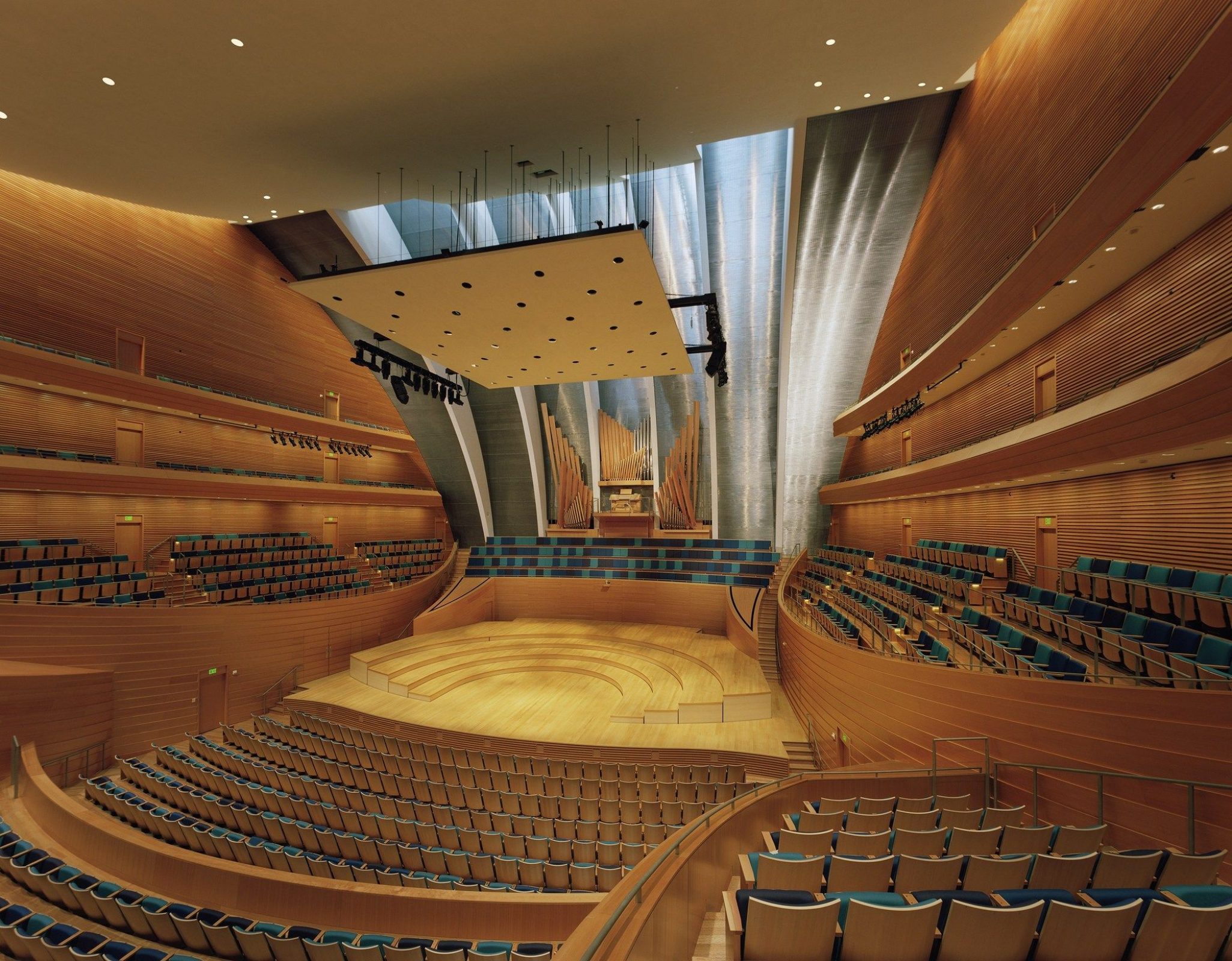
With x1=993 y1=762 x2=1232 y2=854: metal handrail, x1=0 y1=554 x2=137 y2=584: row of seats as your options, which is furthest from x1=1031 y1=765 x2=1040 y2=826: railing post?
A: x1=0 y1=554 x2=137 y2=584: row of seats

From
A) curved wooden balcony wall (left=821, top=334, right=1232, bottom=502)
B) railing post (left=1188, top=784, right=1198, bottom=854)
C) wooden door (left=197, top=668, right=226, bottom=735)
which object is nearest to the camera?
railing post (left=1188, top=784, right=1198, bottom=854)

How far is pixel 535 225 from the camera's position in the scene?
1366cm

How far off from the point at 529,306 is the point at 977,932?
281 inches

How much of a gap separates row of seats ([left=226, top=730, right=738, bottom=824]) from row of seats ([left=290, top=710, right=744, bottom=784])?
14.5 inches

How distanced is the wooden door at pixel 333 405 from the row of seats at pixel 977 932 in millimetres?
14677

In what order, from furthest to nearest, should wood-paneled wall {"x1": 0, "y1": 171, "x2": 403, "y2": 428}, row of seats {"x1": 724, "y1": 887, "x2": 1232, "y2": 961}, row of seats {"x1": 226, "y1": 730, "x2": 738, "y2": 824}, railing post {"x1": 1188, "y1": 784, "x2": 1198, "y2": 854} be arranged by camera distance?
1. wood-paneled wall {"x1": 0, "y1": 171, "x2": 403, "y2": 428}
2. row of seats {"x1": 226, "y1": 730, "x2": 738, "y2": 824}
3. railing post {"x1": 1188, "y1": 784, "x2": 1198, "y2": 854}
4. row of seats {"x1": 724, "y1": 887, "x2": 1232, "y2": 961}

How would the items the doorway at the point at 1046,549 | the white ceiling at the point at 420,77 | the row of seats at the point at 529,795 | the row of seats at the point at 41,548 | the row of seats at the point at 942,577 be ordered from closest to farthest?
1. the white ceiling at the point at 420,77
2. the row of seats at the point at 529,795
3. the row of seats at the point at 942,577
4. the doorway at the point at 1046,549
5. the row of seats at the point at 41,548

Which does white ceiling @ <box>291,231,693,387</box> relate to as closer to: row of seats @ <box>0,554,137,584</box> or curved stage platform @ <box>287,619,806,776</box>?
curved stage platform @ <box>287,619,806,776</box>

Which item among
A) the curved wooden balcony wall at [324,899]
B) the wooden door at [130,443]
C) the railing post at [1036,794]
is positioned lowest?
the curved wooden balcony wall at [324,899]

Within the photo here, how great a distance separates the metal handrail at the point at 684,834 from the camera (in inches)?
65.8

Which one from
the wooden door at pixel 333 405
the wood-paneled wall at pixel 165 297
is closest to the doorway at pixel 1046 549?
the wooden door at pixel 333 405

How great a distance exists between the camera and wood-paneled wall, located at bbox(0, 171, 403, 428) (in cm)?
939

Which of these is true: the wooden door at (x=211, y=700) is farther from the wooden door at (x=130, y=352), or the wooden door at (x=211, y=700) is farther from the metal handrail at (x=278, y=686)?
the wooden door at (x=130, y=352)

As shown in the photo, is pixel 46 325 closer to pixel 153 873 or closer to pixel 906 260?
pixel 153 873
